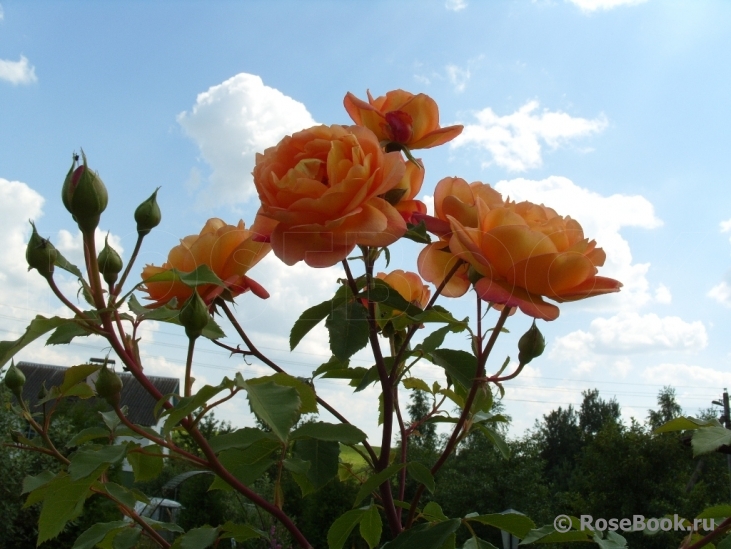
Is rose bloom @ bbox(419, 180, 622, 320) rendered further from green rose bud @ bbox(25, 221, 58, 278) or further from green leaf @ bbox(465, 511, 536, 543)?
green rose bud @ bbox(25, 221, 58, 278)

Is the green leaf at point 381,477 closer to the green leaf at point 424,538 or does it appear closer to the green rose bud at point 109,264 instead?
the green leaf at point 424,538

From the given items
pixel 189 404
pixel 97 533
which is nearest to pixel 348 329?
pixel 189 404

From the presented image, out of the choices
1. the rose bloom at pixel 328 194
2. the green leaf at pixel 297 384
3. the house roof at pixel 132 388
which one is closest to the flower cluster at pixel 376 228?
the rose bloom at pixel 328 194

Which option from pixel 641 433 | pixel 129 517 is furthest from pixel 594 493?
pixel 129 517

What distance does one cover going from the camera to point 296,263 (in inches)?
25.1

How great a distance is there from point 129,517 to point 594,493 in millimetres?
9522

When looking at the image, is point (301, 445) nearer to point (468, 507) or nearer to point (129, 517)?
point (129, 517)

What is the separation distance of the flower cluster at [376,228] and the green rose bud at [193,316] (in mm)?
86

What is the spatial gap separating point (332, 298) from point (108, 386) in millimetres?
264

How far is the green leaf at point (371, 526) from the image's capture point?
761 millimetres

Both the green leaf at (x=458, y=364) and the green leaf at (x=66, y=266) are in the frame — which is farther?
the green leaf at (x=458, y=364)

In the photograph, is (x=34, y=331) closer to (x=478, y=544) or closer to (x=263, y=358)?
(x=263, y=358)

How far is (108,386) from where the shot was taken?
24.5 inches

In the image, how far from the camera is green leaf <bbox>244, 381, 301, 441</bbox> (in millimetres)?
518
